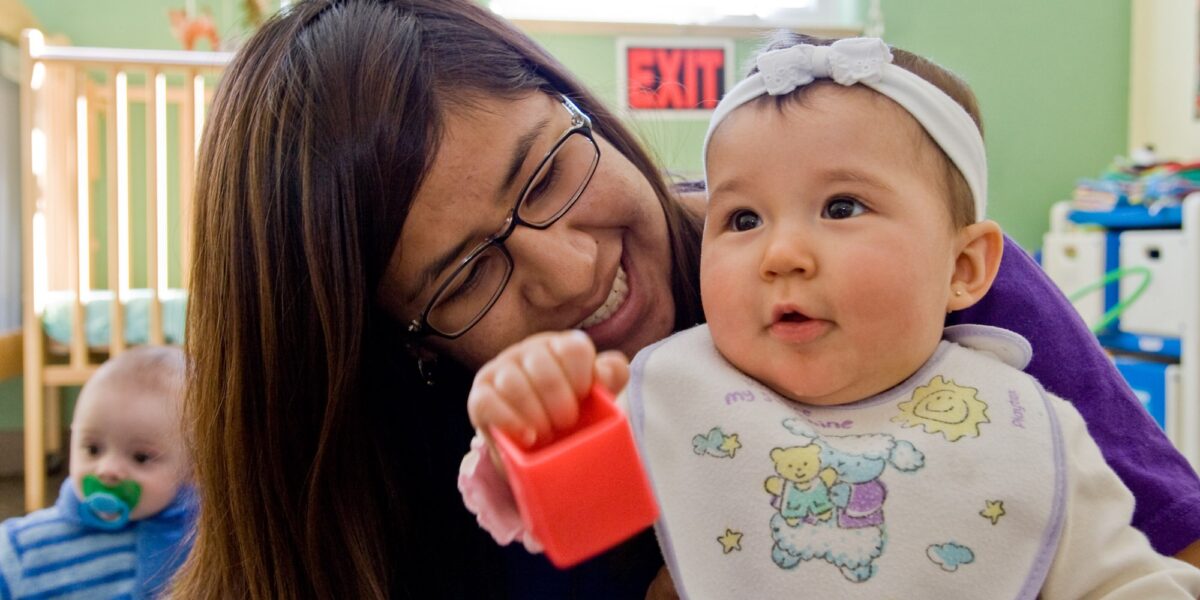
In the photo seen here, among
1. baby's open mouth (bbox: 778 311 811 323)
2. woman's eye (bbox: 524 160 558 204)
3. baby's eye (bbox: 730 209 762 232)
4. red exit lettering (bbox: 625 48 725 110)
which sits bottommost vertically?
baby's open mouth (bbox: 778 311 811 323)

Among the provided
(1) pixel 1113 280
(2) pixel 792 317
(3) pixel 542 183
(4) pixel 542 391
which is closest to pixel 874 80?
(2) pixel 792 317

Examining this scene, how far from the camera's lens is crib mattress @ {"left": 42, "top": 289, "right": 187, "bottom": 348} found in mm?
2637

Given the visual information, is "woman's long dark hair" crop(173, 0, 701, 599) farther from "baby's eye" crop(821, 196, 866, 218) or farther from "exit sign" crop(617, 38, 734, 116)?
"exit sign" crop(617, 38, 734, 116)

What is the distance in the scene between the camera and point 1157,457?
2.60 ft

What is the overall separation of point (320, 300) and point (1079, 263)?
2.83 m

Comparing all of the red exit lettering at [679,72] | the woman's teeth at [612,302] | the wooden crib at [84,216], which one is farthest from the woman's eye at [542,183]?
the red exit lettering at [679,72]

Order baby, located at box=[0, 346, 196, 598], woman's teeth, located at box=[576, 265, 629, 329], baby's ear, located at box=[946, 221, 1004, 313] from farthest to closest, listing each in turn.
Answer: baby, located at box=[0, 346, 196, 598], woman's teeth, located at box=[576, 265, 629, 329], baby's ear, located at box=[946, 221, 1004, 313]

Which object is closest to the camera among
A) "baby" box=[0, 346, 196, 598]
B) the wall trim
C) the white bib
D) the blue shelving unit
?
the white bib

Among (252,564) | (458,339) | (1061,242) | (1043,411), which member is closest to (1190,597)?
(1043,411)

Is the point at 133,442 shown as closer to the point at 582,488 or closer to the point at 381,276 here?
the point at 381,276

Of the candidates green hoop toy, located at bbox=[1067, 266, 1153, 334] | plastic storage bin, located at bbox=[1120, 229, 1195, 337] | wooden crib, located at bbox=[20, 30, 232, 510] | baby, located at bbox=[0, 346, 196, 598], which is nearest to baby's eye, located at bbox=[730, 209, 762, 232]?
baby, located at bbox=[0, 346, 196, 598]

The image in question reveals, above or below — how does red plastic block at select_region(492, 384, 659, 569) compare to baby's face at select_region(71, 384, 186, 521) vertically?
above

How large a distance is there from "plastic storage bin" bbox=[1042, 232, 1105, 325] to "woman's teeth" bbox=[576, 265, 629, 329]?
2.28m

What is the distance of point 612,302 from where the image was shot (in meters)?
0.94
